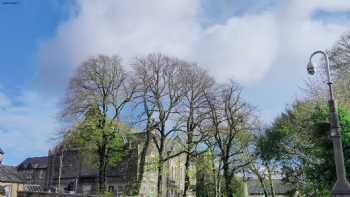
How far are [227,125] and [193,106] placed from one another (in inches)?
147

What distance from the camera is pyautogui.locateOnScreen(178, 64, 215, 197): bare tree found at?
36.9m

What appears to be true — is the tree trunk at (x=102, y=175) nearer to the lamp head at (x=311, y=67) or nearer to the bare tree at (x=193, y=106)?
the bare tree at (x=193, y=106)

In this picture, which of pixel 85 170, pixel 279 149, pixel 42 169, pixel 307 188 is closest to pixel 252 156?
pixel 279 149

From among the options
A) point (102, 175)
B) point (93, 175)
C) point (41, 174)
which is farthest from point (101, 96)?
point (41, 174)

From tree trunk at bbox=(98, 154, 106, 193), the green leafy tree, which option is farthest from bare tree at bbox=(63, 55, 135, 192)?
the green leafy tree

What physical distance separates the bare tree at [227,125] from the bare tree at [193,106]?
2.75ft

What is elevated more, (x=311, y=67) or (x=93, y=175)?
(x=311, y=67)

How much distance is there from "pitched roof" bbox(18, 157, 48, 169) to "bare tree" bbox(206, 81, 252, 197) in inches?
1895

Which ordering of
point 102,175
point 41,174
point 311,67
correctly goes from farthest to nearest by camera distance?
point 41,174, point 102,175, point 311,67

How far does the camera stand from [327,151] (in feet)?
65.9

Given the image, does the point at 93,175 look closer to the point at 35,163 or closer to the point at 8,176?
the point at 8,176

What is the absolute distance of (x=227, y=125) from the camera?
120ft

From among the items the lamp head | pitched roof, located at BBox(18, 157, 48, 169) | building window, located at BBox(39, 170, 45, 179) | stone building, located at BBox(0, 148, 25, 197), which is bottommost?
stone building, located at BBox(0, 148, 25, 197)

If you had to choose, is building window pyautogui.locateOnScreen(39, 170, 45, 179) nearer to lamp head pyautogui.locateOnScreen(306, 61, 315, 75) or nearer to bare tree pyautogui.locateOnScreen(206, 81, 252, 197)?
bare tree pyautogui.locateOnScreen(206, 81, 252, 197)
